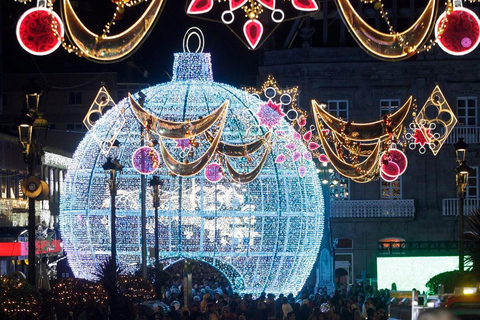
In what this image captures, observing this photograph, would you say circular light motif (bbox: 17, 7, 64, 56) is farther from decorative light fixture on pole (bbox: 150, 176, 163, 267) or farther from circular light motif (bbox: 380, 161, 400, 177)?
circular light motif (bbox: 380, 161, 400, 177)

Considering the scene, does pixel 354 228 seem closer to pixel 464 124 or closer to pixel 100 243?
pixel 464 124

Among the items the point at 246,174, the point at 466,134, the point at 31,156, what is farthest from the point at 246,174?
the point at 466,134

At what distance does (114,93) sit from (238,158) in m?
Result: 42.2

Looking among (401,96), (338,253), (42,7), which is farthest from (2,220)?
(42,7)

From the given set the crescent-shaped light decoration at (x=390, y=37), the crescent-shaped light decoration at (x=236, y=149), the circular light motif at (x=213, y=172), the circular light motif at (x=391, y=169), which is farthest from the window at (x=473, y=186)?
the crescent-shaped light decoration at (x=390, y=37)

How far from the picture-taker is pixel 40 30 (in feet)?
43.9

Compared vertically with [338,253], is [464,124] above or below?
above

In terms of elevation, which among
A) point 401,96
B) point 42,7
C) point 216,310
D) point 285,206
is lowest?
point 216,310

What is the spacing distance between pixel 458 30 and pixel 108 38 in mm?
4072

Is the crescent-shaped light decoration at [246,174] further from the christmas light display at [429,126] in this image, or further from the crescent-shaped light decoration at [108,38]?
the crescent-shaped light decoration at [108,38]

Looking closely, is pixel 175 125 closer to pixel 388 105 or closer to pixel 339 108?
pixel 339 108

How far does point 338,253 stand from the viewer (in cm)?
5009

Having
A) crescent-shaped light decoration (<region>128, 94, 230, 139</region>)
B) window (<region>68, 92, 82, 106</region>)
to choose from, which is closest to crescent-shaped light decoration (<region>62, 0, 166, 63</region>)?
crescent-shaped light decoration (<region>128, 94, 230, 139</region>)

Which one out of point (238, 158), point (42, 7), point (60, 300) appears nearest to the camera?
point (42, 7)
